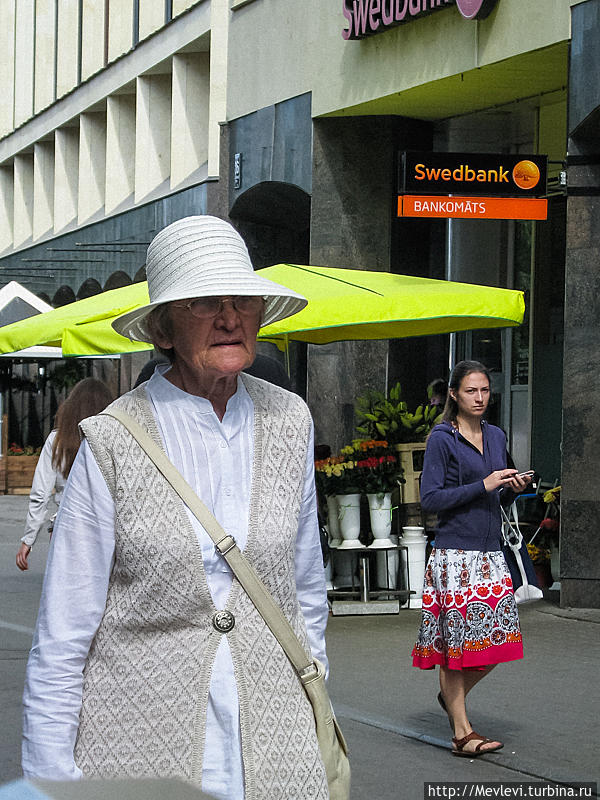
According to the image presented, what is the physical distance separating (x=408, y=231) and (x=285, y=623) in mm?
14852

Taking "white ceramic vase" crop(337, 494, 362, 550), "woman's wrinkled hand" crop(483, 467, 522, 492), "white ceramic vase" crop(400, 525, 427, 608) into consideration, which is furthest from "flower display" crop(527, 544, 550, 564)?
"woman's wrinkled hand" crop(483, 467, 522, 492)

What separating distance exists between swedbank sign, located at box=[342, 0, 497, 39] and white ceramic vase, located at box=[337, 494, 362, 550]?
519 centimetres

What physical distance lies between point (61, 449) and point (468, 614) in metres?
3.93

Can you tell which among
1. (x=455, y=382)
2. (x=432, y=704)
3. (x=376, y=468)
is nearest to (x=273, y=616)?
(x=455, y=382)

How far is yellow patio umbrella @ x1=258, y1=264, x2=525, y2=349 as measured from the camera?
10.5 metres

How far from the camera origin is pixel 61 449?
31.6 ft

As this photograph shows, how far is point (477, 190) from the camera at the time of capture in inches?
477

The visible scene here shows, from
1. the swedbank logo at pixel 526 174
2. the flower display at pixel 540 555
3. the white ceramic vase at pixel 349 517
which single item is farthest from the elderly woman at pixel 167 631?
the swedbank logo at pixel 526 174

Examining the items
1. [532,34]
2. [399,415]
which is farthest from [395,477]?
[532,34]

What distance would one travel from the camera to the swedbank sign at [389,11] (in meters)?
13.5

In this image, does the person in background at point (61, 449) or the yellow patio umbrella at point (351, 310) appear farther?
the yellow patio umbrella at point (351, 310)

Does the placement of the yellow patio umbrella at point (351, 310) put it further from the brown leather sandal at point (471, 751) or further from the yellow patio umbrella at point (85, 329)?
the brown leather sandal at point (471, 751)

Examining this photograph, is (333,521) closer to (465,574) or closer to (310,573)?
(465,574)

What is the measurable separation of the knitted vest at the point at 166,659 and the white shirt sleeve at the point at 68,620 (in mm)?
27
